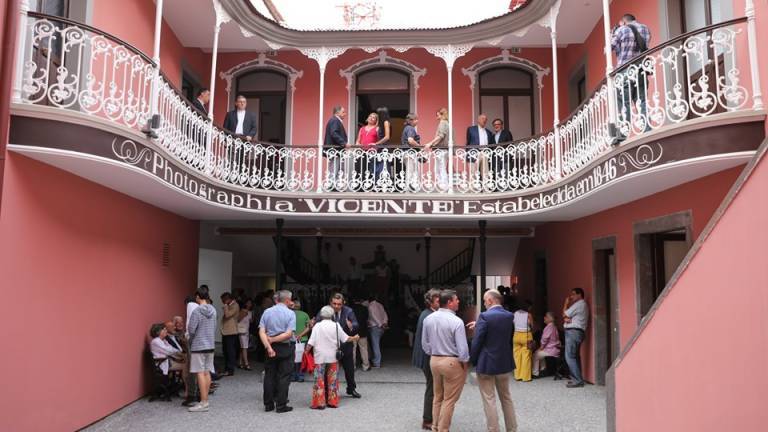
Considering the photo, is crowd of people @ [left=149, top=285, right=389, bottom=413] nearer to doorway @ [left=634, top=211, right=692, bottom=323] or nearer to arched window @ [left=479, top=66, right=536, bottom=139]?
doorway @ [left=634, top=211, right=692, bottom=323]

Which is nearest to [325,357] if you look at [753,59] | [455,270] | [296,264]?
[753,59]

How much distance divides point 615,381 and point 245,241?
34.7ft

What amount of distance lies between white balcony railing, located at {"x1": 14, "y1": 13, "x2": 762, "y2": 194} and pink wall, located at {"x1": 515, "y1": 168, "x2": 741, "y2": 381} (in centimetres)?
98

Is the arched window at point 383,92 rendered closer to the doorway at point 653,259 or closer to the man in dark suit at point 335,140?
the man in dark suit at point 335,140

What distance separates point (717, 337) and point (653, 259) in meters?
4.61

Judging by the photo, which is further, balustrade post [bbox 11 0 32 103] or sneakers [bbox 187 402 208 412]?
sneakers [bbox 187 402 208 412]

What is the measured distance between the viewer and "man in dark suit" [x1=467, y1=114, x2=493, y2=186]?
966 centimetres

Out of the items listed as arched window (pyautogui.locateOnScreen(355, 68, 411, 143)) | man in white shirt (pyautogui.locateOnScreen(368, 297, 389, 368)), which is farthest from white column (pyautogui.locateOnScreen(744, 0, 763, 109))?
arched window (pyautogui.locateOnScreen(355, 68, 411, 143))

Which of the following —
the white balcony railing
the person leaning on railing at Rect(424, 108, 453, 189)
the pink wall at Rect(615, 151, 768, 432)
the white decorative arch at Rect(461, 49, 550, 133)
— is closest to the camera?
the pink wall at Rect(615, 151, 768, 432)

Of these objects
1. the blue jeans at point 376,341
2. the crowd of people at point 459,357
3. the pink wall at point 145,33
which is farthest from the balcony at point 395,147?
the blue jeans at point 376,341

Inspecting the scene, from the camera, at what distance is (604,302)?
30.5 ft

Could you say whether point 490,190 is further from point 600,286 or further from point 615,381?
point 615,381

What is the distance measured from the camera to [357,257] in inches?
635

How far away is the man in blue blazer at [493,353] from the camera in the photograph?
564 centimetres
